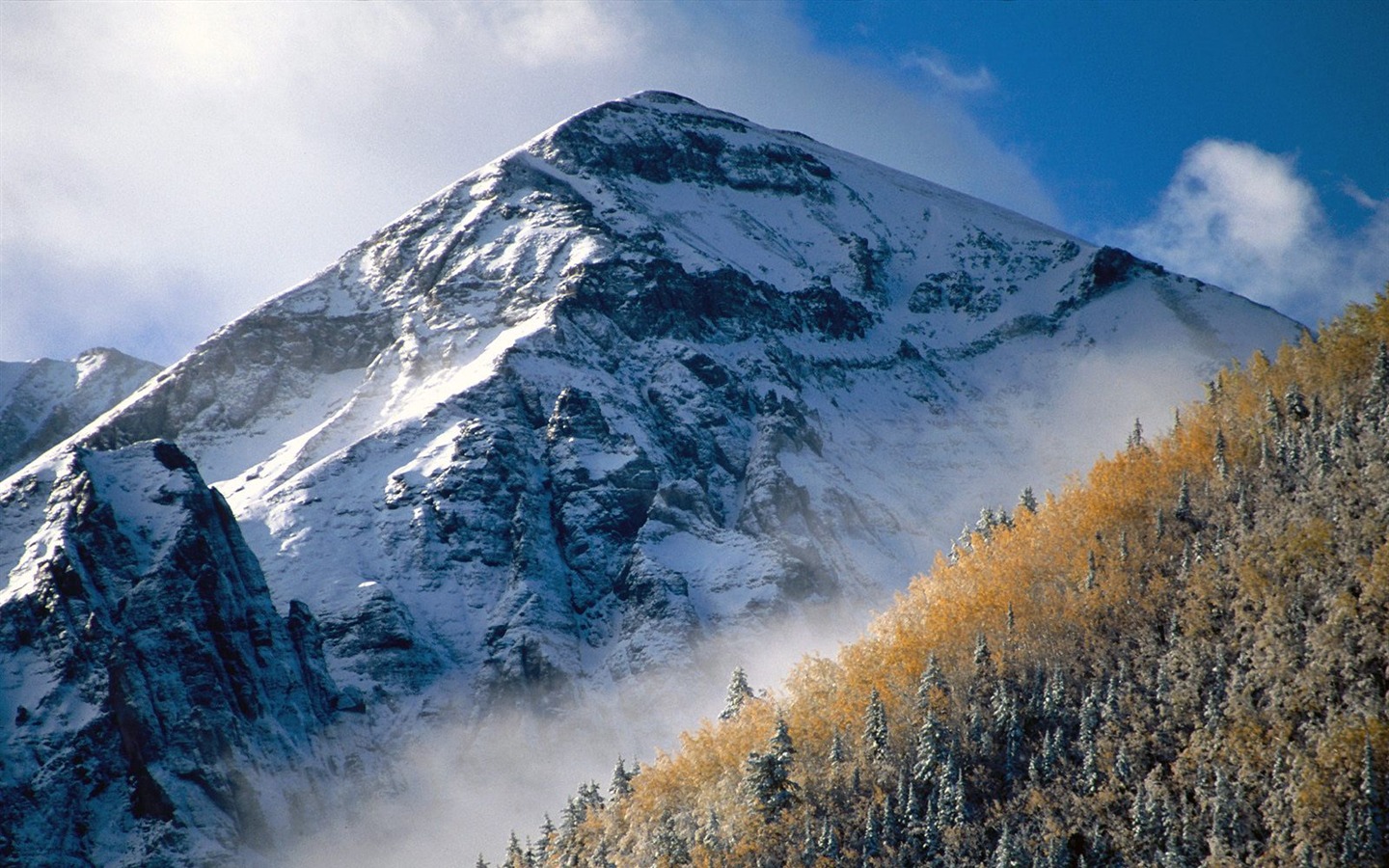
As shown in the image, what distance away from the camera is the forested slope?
9150cm

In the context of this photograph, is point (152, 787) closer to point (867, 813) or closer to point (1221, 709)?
point (867, 813)

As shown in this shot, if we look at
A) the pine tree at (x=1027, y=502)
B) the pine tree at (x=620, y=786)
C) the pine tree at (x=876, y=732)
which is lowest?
the pine tree at (x=620, y=786)

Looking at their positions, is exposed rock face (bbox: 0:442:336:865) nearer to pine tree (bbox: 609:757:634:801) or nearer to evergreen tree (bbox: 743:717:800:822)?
pine tree (bbox: 609:757:634:801)

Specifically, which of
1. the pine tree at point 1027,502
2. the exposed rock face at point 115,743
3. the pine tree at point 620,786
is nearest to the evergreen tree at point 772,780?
the pine tree at point 620,786

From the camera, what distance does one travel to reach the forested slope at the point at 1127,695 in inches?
3602

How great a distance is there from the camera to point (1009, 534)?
13812 cm

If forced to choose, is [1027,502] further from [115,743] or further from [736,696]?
[115,743]

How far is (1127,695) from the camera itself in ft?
344

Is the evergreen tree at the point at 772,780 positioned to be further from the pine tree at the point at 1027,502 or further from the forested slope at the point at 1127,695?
the pine tree at the point at 1027,502

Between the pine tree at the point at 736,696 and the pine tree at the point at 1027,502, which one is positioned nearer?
the pine tree at the point at 736,696

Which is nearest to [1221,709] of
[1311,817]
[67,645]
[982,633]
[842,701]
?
[1311,817]

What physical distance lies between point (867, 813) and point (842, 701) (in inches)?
692

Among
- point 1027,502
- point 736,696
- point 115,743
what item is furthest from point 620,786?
point 115,743

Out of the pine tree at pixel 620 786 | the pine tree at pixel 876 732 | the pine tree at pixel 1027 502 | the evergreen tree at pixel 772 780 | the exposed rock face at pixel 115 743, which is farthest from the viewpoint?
the exposed rock face at pixel 115 743
